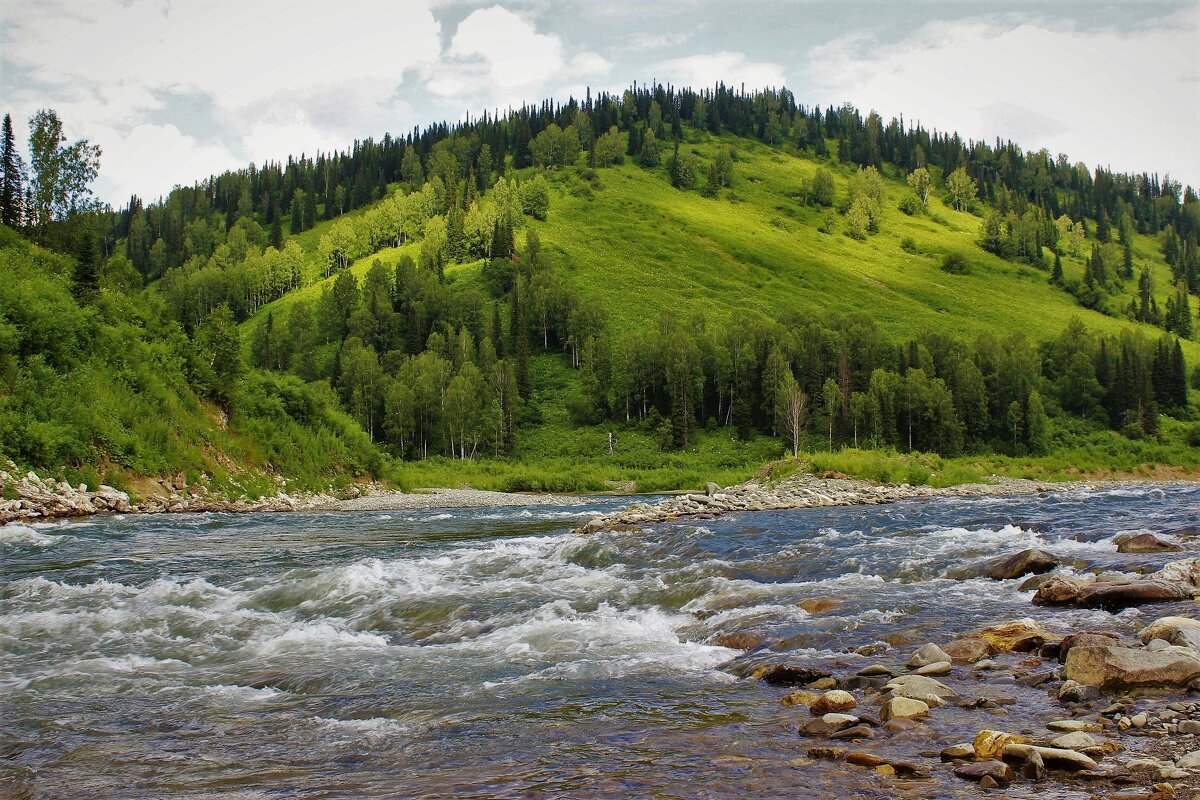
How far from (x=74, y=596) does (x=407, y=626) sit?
766cm

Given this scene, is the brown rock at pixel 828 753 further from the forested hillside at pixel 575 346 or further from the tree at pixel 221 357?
the tree at pixel 221 357

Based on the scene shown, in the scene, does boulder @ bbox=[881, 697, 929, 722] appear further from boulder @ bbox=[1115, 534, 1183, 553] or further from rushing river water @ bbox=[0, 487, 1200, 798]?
boulder @ bbox=[1115, 534, 1183, 553]

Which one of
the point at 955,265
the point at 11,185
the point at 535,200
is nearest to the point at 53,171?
the point at 11,185

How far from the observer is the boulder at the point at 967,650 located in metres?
10.8

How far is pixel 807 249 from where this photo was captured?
591 ft

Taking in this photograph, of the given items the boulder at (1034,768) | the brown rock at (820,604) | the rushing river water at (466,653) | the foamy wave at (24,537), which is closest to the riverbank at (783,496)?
the rushing river water at (466,653)

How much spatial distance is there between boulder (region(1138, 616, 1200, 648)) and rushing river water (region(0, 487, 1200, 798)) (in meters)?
1.26

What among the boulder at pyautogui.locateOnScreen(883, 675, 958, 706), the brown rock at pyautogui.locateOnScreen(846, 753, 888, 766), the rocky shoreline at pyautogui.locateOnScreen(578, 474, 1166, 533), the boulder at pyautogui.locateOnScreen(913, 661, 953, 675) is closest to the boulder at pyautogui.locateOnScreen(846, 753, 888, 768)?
the brown rock at pyautogui.locateOnScreen(846, 753, 888, 766)

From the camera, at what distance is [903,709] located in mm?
8297

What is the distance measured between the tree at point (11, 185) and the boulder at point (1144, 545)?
77649mm

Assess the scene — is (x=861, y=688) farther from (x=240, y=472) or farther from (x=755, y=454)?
(x=755, y=454)

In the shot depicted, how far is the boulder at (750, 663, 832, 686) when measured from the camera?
10.2 meters

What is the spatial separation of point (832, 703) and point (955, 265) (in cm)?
19230

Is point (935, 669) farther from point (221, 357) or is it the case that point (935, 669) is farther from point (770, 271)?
point (770, 271)
